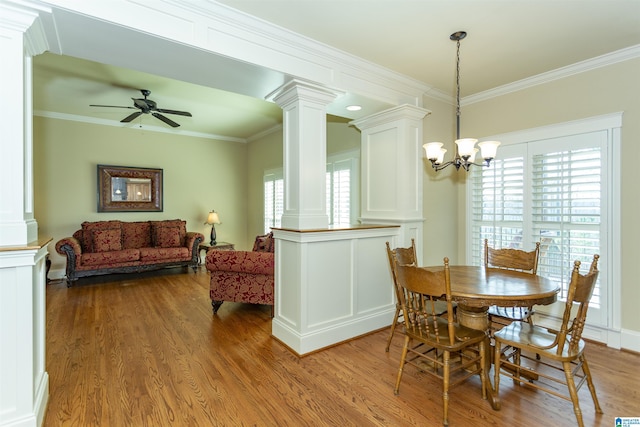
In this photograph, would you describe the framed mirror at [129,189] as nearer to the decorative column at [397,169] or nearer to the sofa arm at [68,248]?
the sofa arm at [68,248]

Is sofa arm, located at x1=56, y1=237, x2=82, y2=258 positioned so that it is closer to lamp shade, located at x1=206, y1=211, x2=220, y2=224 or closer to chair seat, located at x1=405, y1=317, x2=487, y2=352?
lamp shade, located at x1=206, y1=211, x2=220, y2=224

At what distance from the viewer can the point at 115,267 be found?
5.38m

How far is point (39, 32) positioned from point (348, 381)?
3.14m

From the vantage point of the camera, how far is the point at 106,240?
5512 millimetres

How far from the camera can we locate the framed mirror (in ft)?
19.6

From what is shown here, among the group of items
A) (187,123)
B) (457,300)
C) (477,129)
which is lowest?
(457,300)

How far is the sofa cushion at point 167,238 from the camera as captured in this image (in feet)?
19.9

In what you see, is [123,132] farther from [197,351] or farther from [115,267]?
[197,351]

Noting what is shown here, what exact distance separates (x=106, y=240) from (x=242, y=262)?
3369 mm

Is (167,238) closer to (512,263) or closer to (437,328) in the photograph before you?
(437,328)

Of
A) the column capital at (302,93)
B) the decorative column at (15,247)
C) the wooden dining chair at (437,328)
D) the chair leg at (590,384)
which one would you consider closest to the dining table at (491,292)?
the wooden dining chair at (437,328)

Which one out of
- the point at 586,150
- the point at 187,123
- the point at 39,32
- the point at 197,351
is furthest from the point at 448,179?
the point at 187,123

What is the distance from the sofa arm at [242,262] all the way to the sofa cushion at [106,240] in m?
2.90

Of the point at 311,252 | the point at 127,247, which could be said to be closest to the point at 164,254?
the point at 127,247
